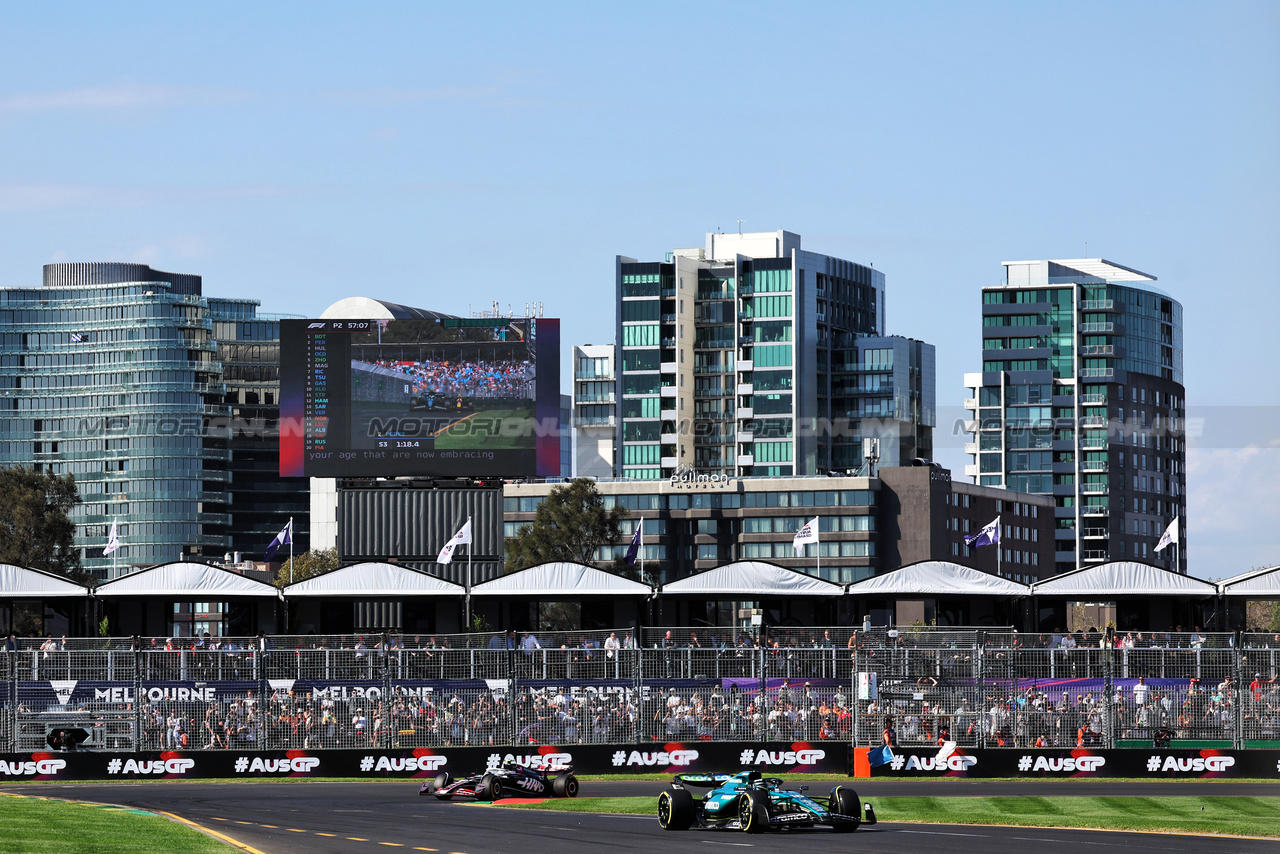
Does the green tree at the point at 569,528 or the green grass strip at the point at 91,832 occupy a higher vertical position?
the green tree at the point at 569,528

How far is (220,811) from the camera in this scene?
39.7 m

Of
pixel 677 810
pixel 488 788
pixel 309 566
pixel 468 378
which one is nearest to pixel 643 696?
pixel 488 788

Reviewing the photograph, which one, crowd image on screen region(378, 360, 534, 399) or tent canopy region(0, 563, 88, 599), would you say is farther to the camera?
crowd image on screen region(378, 360, 534, 399)

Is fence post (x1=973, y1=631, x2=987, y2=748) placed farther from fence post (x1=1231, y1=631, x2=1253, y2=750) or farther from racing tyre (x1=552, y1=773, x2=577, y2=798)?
racing tyre (x1=552, y1=773, x2=577, y2=798)

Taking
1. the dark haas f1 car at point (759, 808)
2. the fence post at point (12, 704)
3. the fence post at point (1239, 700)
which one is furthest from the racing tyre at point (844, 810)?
the fence post at point (12, 704)

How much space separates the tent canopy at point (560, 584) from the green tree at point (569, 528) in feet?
Result: 224

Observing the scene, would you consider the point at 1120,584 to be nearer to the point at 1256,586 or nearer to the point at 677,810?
the point at 1256,586

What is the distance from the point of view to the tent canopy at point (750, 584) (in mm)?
69062

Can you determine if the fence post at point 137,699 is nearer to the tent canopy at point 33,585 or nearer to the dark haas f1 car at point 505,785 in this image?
the dark haas f1 car at point 505,785

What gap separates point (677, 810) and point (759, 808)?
1514mm

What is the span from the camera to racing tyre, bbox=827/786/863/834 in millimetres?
34438

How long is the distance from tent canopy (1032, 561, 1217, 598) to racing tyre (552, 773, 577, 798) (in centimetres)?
2831

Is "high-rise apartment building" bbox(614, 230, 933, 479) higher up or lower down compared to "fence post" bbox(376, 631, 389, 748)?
higher up

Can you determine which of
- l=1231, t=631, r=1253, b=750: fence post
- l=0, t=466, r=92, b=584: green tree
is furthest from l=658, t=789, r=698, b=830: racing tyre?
l=0, t=466, r=92, b=584: green tree
